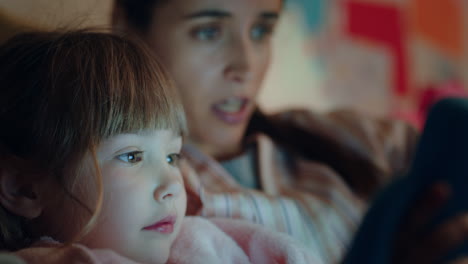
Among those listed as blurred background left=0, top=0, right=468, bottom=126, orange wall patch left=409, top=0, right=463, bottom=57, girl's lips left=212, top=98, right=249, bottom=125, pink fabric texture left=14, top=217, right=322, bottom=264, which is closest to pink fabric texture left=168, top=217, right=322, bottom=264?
pink fabric texture left=14, top=217, right=322, bottom=264

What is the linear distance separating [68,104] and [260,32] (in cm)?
24

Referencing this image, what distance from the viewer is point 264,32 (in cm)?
45

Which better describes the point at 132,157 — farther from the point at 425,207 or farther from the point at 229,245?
the point at 425,207

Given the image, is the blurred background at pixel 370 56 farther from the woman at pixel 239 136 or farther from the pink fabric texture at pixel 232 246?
the pink fabric texture at pixel 232 246

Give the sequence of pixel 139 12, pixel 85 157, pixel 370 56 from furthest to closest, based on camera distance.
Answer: pixel 370 56 → pixel 139 12 → pixel 85 157

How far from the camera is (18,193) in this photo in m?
0.26

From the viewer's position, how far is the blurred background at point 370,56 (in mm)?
701

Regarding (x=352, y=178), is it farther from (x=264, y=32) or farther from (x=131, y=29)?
(x=131, y=29)

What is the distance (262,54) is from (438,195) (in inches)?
9.2

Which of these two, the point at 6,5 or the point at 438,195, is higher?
the point at 6,5

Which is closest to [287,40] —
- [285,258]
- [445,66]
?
[285,258]

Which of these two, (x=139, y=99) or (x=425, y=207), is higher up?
(x=139, y=99)

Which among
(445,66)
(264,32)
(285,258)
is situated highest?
(264,32)

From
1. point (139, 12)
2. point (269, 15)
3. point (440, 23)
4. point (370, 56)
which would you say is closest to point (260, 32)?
point (269, 15)
